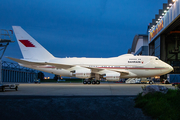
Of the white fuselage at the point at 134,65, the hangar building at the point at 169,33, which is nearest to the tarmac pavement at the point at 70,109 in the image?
the white fuselage at the point at 134,65

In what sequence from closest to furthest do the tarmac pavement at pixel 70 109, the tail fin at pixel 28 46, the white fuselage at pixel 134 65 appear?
the tarmac pavement at pixel 70 109, the white fuselage at pixel 134 65, the tail fin at pixel 28 46

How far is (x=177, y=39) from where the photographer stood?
40.3 metres

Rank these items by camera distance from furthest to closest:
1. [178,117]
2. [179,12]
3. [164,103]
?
[179,12]
[164,103]
[178,117]


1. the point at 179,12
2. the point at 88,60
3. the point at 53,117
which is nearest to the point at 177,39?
the point at 179,12

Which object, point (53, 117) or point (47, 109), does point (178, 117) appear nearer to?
point (53, 117)

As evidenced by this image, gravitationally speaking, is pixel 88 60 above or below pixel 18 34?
below

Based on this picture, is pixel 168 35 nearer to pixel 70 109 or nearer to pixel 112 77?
pixel 112 77

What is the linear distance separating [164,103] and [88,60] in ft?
65.6

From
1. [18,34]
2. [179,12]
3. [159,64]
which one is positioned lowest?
[159,64]

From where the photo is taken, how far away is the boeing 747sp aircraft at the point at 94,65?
25125 mm

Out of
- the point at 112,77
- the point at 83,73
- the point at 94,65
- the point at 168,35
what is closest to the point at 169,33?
the point at 168,35

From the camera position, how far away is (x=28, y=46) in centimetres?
2720

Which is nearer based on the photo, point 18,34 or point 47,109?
point 47,109

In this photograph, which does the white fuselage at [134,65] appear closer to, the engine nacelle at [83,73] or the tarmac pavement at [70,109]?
the engine nacelle at [83,73]
